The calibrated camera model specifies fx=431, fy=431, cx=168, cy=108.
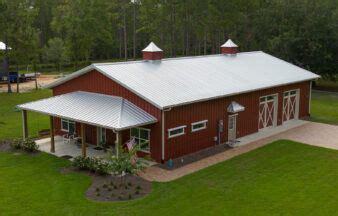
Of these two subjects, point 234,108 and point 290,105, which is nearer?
point 234,108

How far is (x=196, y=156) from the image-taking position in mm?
22484

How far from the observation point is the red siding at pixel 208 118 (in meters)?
21.5

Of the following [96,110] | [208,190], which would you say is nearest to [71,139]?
[96,110]

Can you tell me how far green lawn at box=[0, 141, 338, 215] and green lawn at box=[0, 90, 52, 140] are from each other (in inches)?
227

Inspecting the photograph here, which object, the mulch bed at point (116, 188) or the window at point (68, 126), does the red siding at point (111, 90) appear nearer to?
the window at point (68, 126)

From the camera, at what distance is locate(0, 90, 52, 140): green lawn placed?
92.0ft

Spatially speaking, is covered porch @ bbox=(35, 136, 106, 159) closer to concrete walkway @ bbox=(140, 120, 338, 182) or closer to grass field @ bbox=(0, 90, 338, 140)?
grass field @ bbox=(0, 90, 338, 140)

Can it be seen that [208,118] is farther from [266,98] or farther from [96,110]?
[266,98]

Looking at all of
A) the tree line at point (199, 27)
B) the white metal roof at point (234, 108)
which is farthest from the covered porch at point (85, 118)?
the tree line at point (199, 27)

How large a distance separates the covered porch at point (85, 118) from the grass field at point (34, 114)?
11.7ft

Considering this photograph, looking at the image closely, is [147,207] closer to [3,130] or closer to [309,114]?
[3,130]

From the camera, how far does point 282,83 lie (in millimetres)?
28297

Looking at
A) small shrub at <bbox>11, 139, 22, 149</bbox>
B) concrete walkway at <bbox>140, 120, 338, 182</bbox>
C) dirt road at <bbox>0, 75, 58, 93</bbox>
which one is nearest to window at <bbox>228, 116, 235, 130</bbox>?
concrete walkway at <bbox>140, 120, 338, 182</bbox>

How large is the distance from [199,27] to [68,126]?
1290 inches
